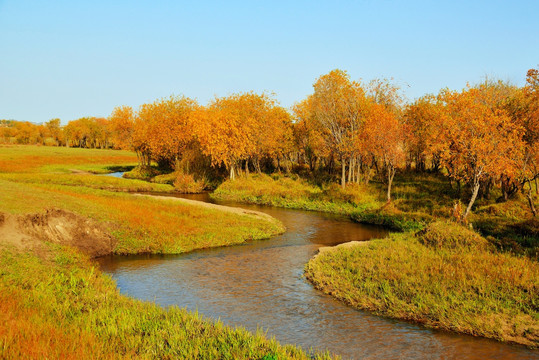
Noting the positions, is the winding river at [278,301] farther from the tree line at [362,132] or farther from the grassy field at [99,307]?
the tree line at [362,132]

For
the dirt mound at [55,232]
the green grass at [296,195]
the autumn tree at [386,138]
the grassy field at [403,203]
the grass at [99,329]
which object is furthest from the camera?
the green grass at [296,195]

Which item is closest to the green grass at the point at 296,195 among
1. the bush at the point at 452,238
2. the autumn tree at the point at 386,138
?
the autumn tree at the point at 386,138

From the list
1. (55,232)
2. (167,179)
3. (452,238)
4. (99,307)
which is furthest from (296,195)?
(99,307)

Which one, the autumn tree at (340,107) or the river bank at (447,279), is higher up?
the autumn tree at (340,107)

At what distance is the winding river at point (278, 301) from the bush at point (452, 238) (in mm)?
7556

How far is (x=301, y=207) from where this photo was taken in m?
49.1

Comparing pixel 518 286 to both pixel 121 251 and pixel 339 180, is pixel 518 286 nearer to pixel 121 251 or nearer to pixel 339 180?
pixel 121 251

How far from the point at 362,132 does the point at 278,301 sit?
3848 cm

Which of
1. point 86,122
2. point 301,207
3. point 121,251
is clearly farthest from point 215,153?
point 86,122

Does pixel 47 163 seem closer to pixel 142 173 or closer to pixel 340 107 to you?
pixel 142 173

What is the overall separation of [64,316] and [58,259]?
9441 mm

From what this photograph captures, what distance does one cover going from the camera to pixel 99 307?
1370 cm

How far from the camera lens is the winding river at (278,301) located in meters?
13.5

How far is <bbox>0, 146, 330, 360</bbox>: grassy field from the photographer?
9922 mm
